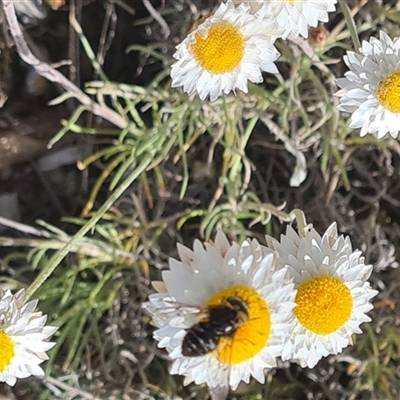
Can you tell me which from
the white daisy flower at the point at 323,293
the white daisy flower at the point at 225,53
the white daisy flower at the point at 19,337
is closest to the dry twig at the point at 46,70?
the white daisy flower at the point at 225,53

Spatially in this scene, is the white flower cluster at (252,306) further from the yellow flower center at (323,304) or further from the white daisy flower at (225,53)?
the white daisy flower at (225,53)

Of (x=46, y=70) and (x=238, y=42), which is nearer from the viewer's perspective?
(x=238, y=42)

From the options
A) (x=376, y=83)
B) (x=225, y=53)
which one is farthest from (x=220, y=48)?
(x=376, y=83)

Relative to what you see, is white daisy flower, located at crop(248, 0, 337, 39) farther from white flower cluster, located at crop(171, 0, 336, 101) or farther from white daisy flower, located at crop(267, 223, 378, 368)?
white daisy flower, located at crop(267, 223, 378, 368)

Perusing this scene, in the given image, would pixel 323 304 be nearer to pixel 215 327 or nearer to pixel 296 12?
pixel 215 327

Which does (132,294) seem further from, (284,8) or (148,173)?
(284,8)

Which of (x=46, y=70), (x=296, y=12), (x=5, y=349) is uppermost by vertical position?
(x=296, y=12)

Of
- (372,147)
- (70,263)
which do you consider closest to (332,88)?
(372,147)
